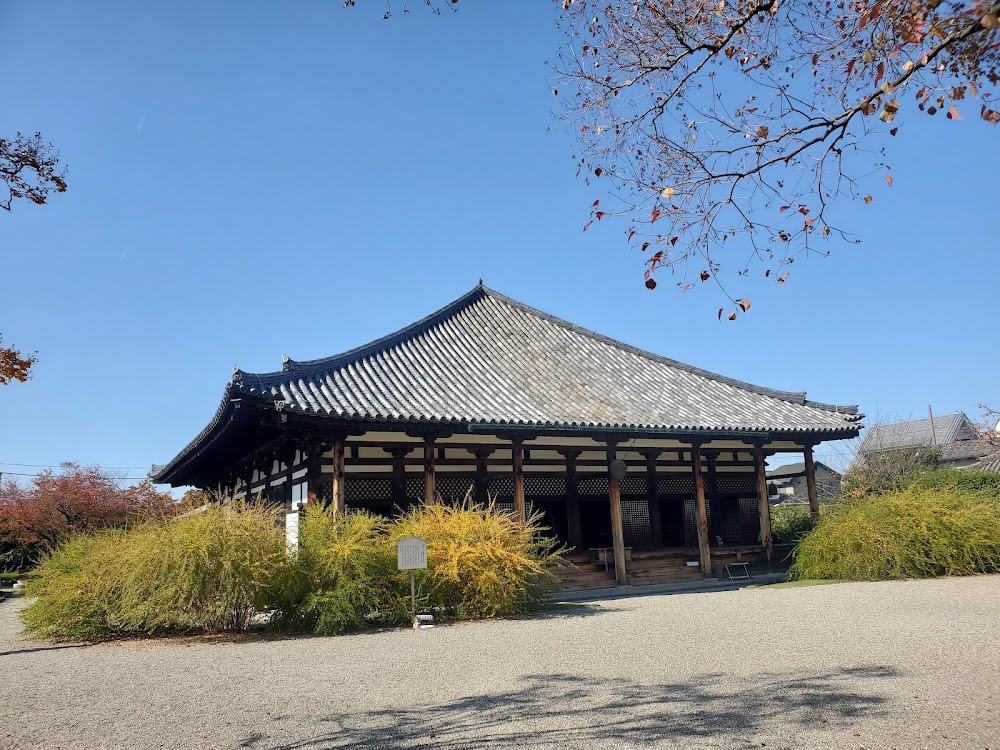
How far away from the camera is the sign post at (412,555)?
34.1 feet

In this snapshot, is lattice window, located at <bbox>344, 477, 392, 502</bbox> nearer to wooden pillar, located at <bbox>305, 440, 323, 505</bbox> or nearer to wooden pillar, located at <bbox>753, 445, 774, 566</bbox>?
wooden pillar, located at <bbox>305, 440, 323, 505</bbox>

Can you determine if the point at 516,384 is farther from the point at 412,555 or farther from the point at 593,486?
the point at 412,555

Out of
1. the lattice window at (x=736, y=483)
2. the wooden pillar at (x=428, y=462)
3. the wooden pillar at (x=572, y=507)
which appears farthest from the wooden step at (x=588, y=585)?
the lattice window at (x=736, y=483)

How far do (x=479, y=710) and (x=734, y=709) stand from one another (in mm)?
1849

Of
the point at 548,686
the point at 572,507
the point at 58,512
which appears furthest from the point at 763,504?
the point at 58,512

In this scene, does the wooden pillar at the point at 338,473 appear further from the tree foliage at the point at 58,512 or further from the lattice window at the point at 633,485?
the tree foliage at the point at 58,512

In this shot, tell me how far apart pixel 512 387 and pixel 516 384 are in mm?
289

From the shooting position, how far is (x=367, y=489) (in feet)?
47.5

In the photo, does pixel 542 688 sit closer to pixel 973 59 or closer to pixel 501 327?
pixel 973 59

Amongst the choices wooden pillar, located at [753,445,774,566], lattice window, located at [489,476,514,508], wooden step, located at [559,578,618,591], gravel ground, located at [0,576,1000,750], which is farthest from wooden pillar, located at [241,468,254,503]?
wooden pillar, located at [753,445,774,566]

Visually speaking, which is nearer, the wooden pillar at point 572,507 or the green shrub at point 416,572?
the green shrub at point 416,572

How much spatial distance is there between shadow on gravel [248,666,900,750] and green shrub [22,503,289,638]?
505 cm

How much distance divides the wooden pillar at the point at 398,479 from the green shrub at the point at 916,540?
8.56 meters

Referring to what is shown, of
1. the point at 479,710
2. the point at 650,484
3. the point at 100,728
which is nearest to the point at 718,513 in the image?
the point at 650,484
